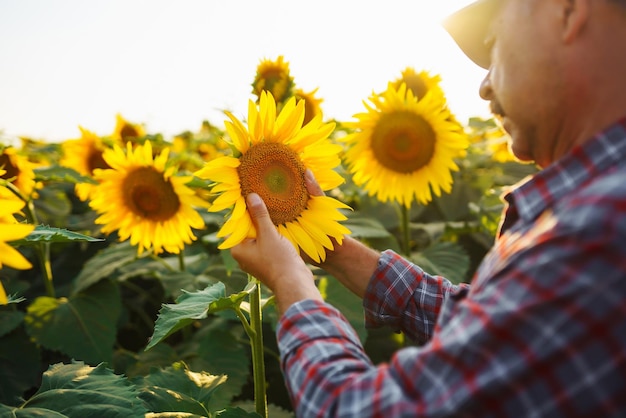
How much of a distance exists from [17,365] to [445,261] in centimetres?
195

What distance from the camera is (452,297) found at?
1104 millimetres

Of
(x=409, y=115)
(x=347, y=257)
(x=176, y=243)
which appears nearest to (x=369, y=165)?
(x=409, y=115)

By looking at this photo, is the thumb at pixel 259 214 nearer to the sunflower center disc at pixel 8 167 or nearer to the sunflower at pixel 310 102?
the sunflower at pixel 310 102

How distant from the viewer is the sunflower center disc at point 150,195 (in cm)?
265

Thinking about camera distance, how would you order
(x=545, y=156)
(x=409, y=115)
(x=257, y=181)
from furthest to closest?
(x=409, y=115) → (x=257, y=181) → (x=545, y=156)

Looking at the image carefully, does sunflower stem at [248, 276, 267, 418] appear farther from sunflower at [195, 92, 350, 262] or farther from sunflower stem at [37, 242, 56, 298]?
sunflower stem at [37, 242, 56, 298]

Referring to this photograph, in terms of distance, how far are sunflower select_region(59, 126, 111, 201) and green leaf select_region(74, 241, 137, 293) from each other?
97 cm

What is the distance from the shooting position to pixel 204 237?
105 inches

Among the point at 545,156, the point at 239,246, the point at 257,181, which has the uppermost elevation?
the point at 257,181

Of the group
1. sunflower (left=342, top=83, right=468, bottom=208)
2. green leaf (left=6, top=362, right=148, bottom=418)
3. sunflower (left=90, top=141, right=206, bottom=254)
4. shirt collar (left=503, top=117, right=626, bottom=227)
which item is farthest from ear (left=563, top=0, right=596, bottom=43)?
sunflower (left=342, top=83, right=468, bottom=208)

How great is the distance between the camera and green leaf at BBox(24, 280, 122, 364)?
104 inches

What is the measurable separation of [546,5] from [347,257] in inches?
35.6

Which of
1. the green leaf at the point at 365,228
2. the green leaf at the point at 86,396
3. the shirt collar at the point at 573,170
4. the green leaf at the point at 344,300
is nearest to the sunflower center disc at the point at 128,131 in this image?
the green leaf at the point at 365,228

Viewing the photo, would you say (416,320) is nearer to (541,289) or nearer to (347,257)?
(347,257)
